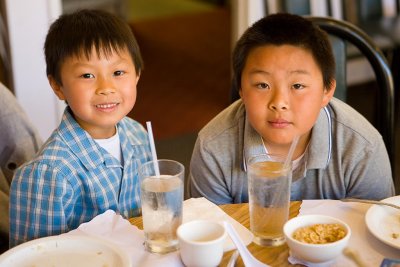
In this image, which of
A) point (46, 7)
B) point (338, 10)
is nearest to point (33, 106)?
point (46, 7)

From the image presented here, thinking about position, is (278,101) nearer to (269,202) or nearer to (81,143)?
(269,202)

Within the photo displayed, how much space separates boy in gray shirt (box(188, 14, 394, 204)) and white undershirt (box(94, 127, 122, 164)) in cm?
21

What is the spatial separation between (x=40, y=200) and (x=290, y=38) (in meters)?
0.74

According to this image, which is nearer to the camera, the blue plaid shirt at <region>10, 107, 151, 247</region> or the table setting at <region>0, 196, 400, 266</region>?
the table setting at <region>0, 196, 400, 266</region>

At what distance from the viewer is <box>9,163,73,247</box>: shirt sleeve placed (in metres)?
1.61

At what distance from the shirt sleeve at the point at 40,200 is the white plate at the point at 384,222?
0.73 metres

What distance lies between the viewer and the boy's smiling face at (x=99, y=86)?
1.69m

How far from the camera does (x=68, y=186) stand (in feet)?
5.38

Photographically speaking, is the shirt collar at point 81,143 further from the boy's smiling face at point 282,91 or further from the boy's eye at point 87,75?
the boy's smiling face at point 282,91

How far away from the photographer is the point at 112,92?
66.5 inches

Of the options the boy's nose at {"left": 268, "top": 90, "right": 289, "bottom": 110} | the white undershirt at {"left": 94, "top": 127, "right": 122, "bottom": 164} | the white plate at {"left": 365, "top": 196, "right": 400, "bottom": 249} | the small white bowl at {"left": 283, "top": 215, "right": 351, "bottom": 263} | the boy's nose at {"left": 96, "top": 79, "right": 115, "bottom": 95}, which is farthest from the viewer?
the white undershirt at {"left": 94, "top": 127, "right": 122, "bottom": 164}

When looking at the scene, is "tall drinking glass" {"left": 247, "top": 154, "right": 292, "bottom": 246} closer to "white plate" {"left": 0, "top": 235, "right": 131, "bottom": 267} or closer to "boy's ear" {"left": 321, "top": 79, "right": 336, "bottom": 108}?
"white plate" {"left": 0, "top": 235, "right": 131, "bottom": 267}

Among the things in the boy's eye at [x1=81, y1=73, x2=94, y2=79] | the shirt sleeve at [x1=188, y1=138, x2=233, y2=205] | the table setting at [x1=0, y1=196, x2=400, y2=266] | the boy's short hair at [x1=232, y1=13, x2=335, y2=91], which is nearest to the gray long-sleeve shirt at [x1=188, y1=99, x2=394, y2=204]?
the shirt sleeve at [x1=188, y1=138, x2=233, y2=205]

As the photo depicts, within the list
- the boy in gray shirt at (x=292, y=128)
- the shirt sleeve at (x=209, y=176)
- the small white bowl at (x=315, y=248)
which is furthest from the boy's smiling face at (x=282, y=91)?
the small white bowl at (x=315, y=248)
